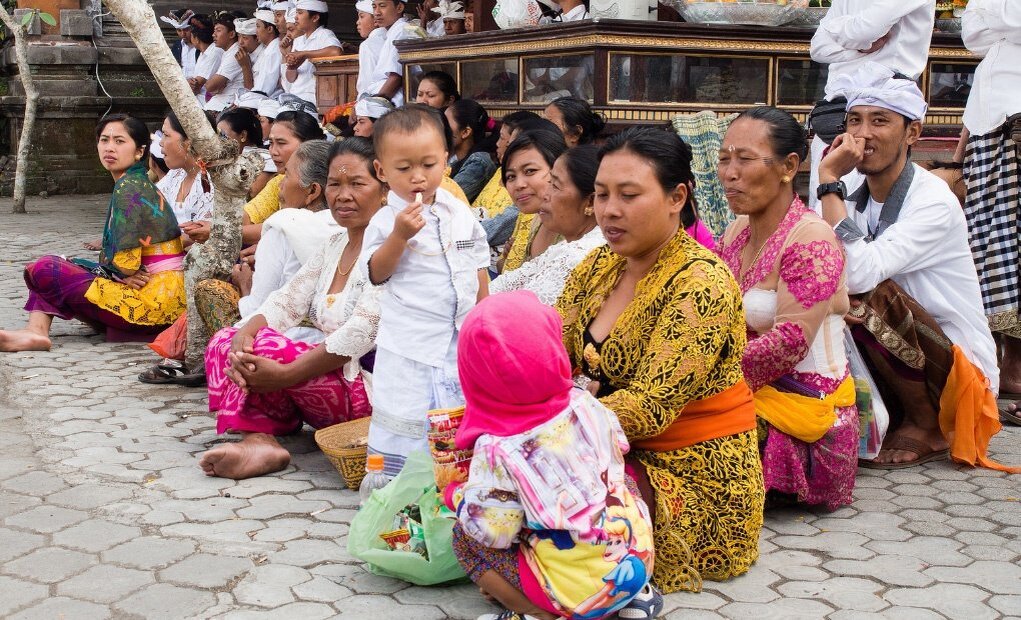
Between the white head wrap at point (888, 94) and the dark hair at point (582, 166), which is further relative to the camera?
the white head wrap at point (888, 94)

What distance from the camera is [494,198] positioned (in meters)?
6.05

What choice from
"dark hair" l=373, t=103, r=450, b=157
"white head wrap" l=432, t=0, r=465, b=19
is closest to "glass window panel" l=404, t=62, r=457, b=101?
"white head wrap" l=432, t=0, r=465, b=19

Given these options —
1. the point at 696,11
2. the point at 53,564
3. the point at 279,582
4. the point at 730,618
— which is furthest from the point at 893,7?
the point at 53,564

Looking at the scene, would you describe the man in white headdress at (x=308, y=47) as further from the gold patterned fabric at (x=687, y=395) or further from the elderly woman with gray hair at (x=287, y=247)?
the gold patterned fabric at (x=687, y=395)

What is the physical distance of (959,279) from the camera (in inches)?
182

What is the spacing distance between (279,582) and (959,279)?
121 inches

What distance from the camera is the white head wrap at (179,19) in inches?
536

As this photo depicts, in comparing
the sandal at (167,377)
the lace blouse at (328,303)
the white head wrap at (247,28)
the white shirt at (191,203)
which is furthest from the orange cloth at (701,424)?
the white head wrap at (247,28)

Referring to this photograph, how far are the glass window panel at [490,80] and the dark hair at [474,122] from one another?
330mm

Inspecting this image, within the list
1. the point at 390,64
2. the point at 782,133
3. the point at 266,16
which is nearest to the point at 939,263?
the point at 782,133

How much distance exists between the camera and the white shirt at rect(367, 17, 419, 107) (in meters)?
8.98

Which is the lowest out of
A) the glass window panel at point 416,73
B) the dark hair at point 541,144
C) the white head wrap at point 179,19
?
the dark hair at point 541,144

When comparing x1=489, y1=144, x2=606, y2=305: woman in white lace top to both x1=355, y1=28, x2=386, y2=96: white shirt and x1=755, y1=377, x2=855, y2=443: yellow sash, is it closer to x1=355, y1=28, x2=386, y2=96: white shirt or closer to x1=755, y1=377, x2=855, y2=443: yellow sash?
x1=755, y1=377, x2=855, y2=443: yellow sash

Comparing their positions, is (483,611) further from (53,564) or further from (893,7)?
(893,7)
